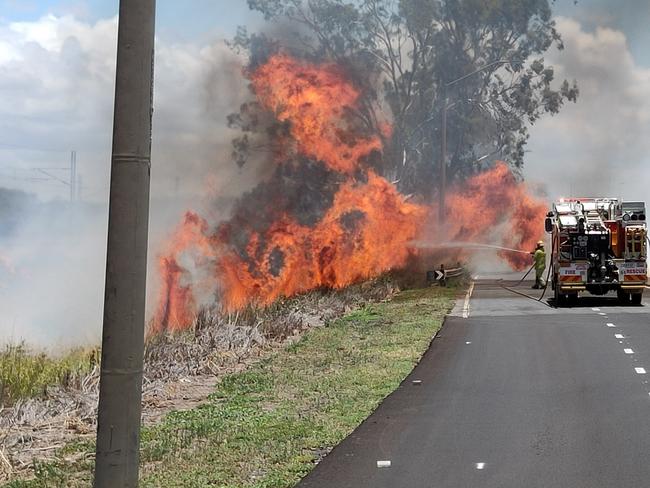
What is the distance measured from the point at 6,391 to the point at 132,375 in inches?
306

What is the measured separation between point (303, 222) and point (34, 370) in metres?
18.3

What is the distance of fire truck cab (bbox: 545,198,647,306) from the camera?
25.5 m

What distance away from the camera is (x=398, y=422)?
10062 millimetres

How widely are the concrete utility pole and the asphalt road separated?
125 inches

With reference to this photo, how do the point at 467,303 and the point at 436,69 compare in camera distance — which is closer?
the point at 467,303

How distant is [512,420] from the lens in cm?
1025

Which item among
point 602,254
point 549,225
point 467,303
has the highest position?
point 549,225

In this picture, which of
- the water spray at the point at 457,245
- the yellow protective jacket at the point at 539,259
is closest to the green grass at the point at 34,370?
the yellow protective jacket at the point at 539,259

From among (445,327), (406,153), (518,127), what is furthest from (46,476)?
(518,127)

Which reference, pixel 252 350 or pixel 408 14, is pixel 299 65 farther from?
pixel 252 350

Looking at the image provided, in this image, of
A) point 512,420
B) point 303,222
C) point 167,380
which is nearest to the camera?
point 512,420

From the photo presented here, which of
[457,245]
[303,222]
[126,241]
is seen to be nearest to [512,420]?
[126,241]

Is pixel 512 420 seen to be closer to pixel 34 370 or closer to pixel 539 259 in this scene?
pixel 34 370

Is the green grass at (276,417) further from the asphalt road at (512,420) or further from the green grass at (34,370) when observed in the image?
the green grass at (34,370)
